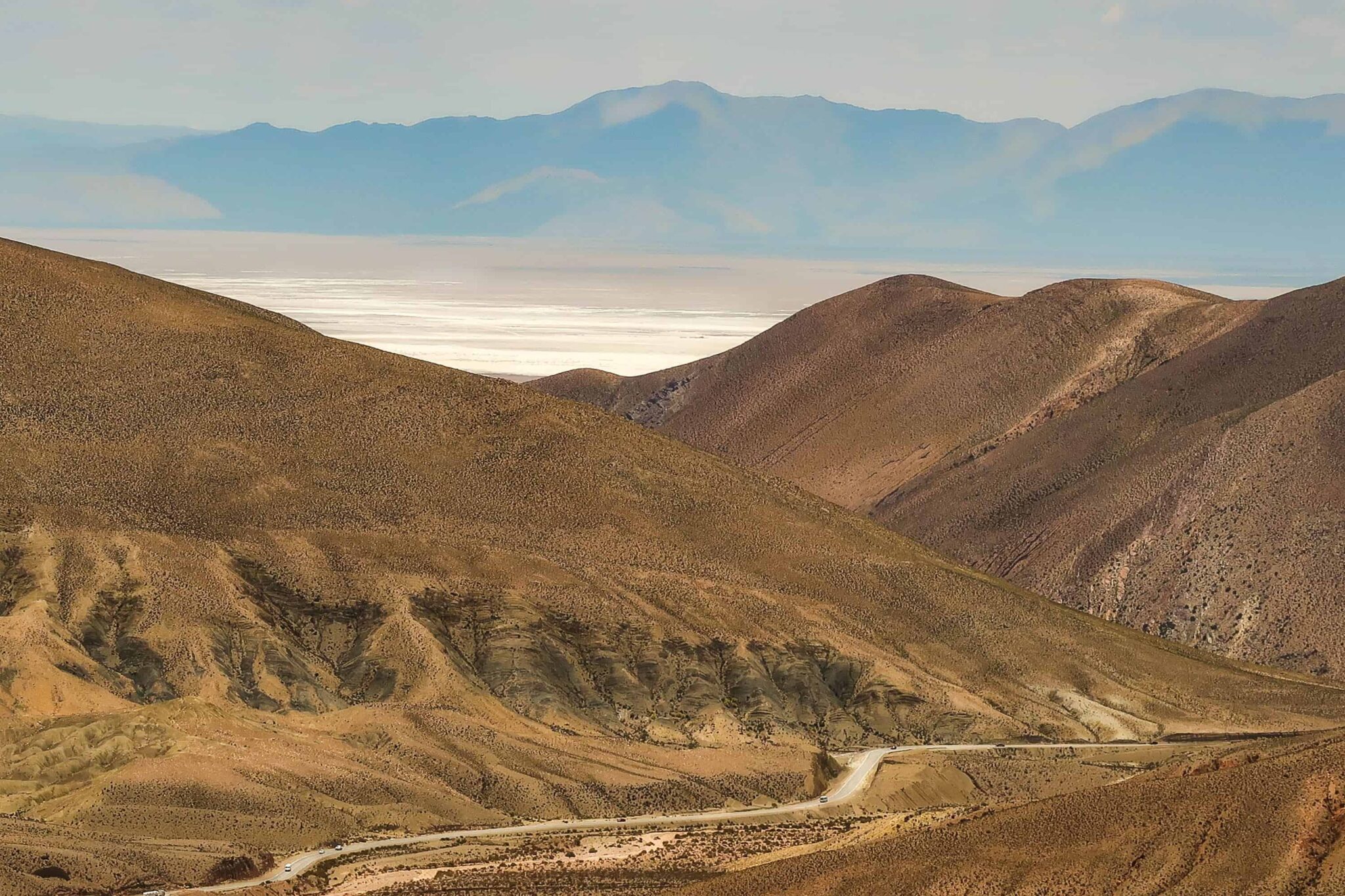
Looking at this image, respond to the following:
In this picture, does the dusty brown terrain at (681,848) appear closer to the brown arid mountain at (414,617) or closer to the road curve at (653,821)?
the road curve at (653,821)

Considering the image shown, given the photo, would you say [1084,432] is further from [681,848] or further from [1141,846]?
[1141,846]

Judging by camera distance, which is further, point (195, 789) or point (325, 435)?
point (325, 435)

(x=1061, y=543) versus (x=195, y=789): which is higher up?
(x=1061, y=543)

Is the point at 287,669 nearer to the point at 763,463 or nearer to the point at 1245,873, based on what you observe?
the point at 1245,873

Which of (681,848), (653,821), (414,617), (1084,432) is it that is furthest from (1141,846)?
(1084,432)

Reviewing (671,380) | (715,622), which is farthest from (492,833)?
(671,380)

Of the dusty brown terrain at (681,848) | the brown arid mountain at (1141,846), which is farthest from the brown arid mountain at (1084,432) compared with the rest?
the brown arid mountain at (1141,846)

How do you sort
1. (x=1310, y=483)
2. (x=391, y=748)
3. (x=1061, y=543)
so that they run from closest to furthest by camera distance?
(x=391, y=748) → (x=1310, y=483) → (x=1061, y=543)
